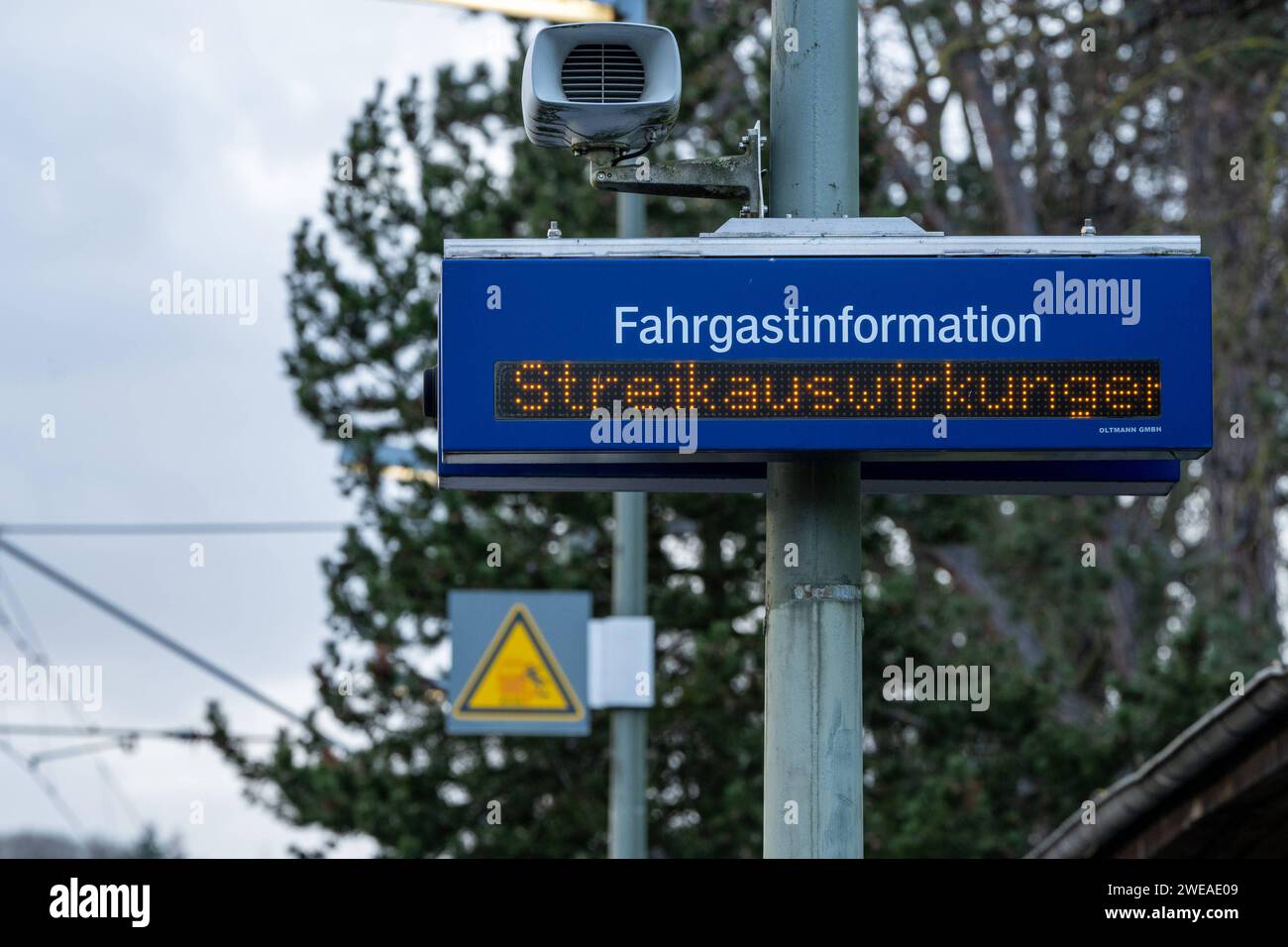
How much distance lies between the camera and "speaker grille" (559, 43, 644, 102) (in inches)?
214

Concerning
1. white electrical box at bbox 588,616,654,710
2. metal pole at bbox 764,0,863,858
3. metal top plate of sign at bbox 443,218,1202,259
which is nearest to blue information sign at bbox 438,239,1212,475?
metal top plate of sign at bbox 443,218,1202,259

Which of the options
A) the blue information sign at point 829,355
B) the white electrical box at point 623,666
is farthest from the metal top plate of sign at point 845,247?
the white electrical box at point 623,666

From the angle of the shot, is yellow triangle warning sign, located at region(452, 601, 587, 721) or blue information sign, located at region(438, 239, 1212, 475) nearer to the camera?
blue information sign, located at region(438, 239, 1212, 475)

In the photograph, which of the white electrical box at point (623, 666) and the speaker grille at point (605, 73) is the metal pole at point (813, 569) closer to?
the speaker grille at point (605, 73)

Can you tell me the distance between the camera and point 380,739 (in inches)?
626

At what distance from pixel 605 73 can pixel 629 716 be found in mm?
6427

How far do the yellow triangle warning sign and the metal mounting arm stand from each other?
614 centimetres

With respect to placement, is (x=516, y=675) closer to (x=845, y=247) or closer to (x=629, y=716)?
(x=629, y=716)

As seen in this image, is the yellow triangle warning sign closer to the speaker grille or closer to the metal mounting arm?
the metal mounting arm

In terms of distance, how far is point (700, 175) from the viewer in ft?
18.2
